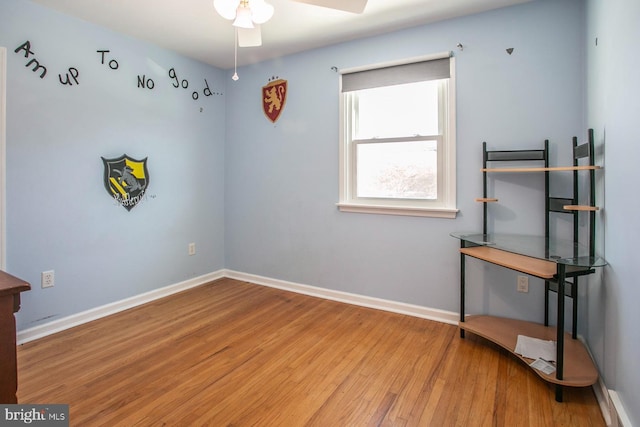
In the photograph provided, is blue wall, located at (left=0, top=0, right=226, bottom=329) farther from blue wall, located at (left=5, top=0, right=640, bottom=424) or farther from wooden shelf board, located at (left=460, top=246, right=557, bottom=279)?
wooden shelf board, located at (left=460, top=246, right=557, bottom=279)

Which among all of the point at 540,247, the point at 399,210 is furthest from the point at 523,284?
the point at 399,210

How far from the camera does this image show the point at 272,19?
2.76 meters

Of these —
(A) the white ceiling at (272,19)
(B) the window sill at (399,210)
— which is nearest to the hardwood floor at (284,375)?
(B) the window sill at (399,210)

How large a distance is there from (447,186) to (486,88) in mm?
806

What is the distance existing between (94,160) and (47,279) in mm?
1012

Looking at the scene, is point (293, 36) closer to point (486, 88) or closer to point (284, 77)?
point (284, 77)

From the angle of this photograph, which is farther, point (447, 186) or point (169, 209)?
point (169, 209)

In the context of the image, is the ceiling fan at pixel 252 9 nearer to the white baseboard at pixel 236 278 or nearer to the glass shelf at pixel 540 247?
the glass shelf at pixel 540 247

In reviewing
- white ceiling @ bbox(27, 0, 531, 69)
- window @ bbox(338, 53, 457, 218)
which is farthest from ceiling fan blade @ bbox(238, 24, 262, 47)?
window @ bbox(338, 53, 457, 218)

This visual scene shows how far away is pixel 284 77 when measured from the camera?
3561 mm

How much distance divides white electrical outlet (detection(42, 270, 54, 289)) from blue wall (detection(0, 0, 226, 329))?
51 mm

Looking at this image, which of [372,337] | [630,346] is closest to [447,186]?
[372,337]

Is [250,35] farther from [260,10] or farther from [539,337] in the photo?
[539,337]

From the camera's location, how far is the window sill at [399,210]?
A: 110 inches
